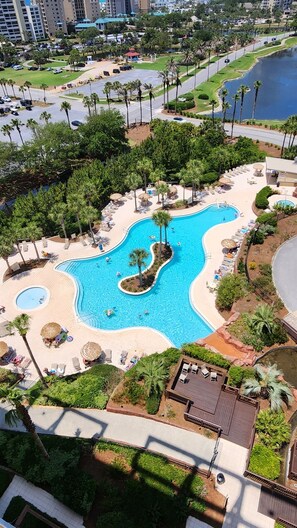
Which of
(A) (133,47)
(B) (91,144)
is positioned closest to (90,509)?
(B) (91,144)

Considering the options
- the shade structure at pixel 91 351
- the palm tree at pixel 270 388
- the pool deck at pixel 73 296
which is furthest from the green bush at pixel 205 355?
the shade structure at pixel 91 351

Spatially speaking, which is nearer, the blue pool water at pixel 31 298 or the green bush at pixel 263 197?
the blue pool water at pixel 31 298

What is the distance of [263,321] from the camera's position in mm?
30922

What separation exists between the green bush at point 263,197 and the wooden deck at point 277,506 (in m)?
38.4

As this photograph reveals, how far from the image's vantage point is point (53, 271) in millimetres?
43156

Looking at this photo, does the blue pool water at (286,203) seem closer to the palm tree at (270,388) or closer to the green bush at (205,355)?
the green bush at (205,355)

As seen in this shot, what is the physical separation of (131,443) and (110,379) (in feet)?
19.8

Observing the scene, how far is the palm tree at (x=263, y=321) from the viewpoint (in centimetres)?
3084

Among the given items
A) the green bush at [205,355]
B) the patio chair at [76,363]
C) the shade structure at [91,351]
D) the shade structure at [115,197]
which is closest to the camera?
the green bush at [205,355]

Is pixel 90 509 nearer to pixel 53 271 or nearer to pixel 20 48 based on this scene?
pixel 53 271

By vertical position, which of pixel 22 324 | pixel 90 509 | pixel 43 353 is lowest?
pixel 43 353

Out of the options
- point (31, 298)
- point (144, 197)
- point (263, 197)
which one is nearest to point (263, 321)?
point (31, 298)

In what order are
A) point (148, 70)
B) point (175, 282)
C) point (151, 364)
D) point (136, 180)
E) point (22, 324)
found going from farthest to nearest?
point (148, 70) < point (136, 180) < point (175, 282) < point (151, 364) < point (22, 324)

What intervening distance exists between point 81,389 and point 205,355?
35.8 feet
